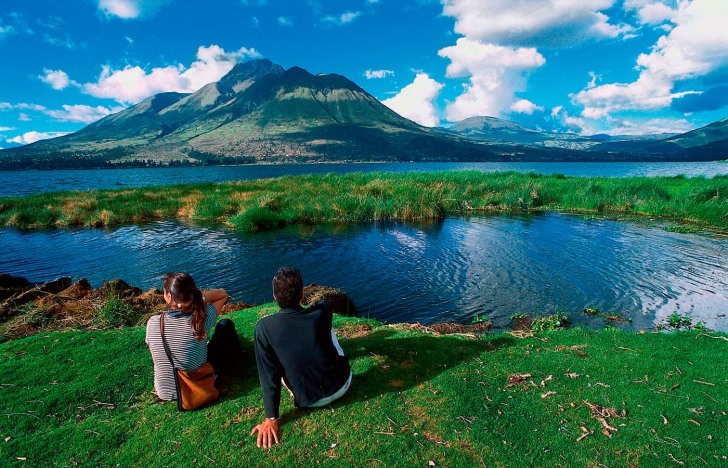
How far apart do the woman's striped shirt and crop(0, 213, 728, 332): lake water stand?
806cm

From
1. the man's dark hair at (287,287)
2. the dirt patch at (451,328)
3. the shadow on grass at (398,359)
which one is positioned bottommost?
the dirt patch at (451,328)

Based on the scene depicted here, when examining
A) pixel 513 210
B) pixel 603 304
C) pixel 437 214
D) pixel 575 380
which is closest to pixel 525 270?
pixel 603 304

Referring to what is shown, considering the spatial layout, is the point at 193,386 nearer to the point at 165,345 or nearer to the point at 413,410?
the point at 165,345

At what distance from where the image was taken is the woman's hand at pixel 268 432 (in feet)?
16.4

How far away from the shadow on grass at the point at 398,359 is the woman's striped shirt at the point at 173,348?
1638 millimetres

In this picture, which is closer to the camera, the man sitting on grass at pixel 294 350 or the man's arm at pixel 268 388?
the man's arm at pixel 268 388

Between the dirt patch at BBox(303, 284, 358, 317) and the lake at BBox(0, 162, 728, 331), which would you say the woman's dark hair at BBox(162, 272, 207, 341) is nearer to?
the dirt patch at BBox(303, 284, 358, 317)

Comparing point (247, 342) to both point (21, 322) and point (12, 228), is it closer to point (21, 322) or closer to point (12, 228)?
point (21, 322)

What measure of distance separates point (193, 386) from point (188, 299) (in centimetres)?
134

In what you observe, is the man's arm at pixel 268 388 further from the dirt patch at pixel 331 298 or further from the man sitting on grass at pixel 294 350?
the dirt patch at pixel 331 298

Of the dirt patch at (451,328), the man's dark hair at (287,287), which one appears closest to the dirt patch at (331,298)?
the dirt patch at (451,328)

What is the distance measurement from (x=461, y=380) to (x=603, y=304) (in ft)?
32.7

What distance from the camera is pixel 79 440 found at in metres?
5.14

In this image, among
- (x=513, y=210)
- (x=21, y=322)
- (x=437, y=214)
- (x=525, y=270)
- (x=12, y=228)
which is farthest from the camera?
(x=513, y=210)
